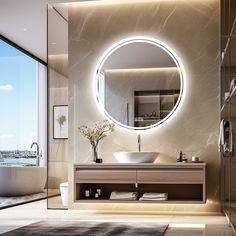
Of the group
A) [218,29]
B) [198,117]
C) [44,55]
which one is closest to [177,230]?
[198,117]

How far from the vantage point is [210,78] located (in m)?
5.69

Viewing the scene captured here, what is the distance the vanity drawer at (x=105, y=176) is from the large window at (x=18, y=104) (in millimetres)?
2726

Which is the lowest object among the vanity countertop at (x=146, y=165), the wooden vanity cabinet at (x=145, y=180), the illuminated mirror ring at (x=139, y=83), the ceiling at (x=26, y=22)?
the wooden vanity cabinet at (x=145, y=180)

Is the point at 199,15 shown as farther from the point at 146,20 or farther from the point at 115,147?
the point at 115,147

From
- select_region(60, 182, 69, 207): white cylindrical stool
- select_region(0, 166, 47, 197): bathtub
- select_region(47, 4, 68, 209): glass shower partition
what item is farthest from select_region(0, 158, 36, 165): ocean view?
select_region(60, 182, 69, 207): white cylindrical stool

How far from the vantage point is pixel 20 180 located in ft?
26.9

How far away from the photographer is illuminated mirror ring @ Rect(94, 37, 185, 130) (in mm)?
5754

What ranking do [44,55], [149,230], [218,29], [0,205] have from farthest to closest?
1. [44,55]
2. [0,205]
3. [218,29]
4. [149,230]

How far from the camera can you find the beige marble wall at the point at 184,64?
18.6ft

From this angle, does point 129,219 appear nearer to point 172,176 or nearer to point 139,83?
point 172,176

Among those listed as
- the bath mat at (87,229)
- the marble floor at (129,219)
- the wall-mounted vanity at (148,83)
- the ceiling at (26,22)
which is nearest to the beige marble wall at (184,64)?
the wall-mounted vanity at (148,83)

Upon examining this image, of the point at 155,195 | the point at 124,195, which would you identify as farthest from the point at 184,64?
the point at 124,195

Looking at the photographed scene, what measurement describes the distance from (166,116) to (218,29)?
1186 millimetres

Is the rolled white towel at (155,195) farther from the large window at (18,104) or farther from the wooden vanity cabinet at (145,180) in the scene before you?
the large window at (18,104)
